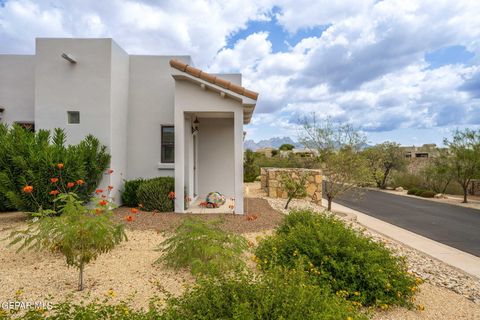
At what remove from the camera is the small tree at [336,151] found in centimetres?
1103

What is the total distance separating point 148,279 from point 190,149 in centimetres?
664

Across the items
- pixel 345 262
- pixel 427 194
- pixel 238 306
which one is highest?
pixel 238 306

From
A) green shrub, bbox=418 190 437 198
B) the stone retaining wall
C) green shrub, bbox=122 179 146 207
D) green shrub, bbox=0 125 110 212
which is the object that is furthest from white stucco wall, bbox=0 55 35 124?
green shrub, bbox=418 190 437 198

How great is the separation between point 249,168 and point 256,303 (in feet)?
65.7

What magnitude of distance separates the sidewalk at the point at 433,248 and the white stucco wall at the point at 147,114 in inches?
292

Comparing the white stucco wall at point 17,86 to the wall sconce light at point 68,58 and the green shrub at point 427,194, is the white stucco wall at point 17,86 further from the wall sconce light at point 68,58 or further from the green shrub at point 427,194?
the green shrub at point 427,194

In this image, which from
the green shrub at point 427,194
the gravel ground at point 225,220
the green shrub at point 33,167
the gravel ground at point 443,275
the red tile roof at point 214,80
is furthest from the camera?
the green shrub at point 427,194

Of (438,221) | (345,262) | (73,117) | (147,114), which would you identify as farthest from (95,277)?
(438,221)

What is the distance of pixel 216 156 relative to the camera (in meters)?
12.1

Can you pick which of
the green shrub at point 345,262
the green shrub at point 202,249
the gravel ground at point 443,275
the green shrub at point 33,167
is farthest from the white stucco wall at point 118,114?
the gravel ground at point 443,275

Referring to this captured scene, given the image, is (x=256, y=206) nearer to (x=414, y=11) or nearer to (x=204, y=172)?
(x=204, y=172)

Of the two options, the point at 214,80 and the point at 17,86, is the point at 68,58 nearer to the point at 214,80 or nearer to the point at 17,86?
the point at 17,86

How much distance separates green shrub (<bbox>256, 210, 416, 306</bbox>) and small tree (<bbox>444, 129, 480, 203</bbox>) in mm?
16914

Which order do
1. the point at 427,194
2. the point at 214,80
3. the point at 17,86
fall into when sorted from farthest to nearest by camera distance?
the point at 427,194 → the point at 17,86 → the point at 214,80
